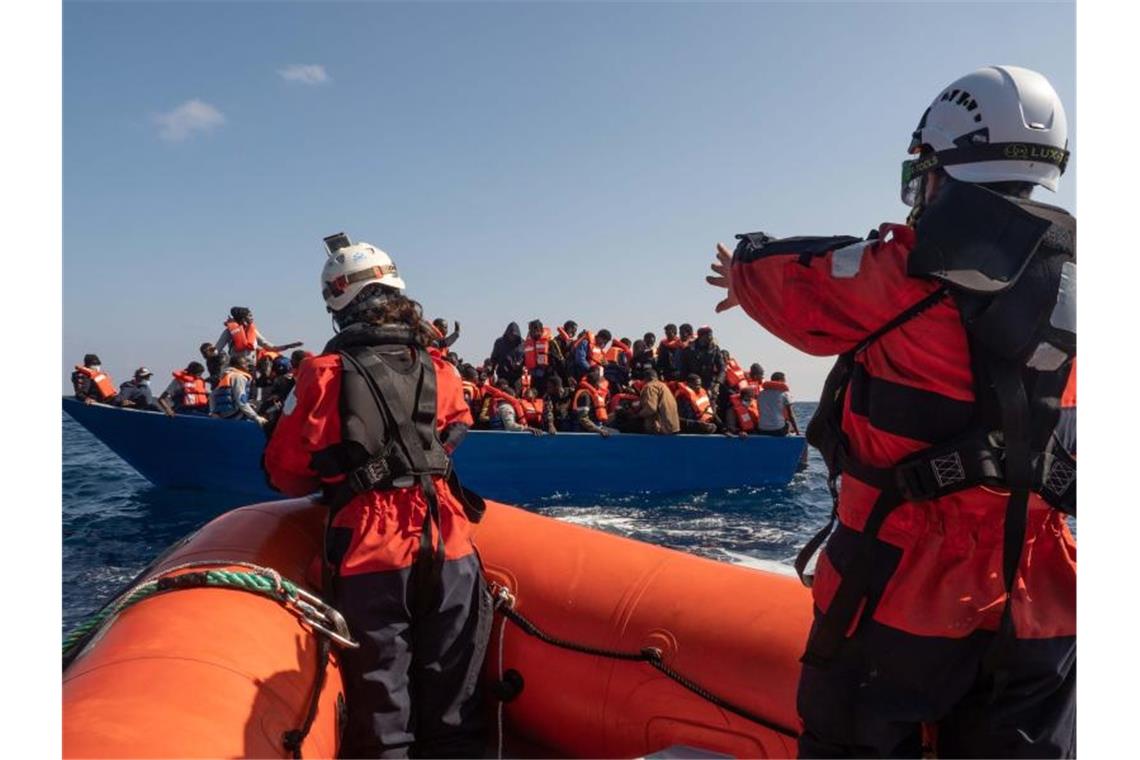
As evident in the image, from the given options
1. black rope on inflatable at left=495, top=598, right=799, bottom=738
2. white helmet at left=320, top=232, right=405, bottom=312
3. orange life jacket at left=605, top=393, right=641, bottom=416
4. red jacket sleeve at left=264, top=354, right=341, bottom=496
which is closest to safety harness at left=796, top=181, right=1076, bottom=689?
black rope on inflatable at left=495, top=598, right=799, bottom=738

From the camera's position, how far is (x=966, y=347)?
1396mm

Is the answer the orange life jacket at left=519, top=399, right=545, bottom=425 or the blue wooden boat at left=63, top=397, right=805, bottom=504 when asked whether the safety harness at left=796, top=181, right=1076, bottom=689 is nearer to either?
the blue wooden boat at left=63, top=397, right=805, bottom=504

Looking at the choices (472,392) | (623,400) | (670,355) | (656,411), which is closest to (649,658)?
(472,392)

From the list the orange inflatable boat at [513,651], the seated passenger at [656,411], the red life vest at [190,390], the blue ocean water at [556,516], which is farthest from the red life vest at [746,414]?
the orange inflatable boat at [513,651]

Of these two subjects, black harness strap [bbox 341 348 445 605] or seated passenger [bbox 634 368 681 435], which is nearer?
Answer: black harness strap [bbox 341 348 445 605]

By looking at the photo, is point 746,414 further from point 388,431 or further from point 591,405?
point 388,431

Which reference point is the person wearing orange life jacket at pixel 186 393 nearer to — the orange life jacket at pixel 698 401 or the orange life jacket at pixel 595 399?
the orange life jacket at pixel 595 399

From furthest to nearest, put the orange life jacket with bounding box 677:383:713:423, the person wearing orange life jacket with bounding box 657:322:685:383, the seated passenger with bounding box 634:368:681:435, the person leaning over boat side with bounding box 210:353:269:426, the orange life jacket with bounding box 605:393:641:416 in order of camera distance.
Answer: the person wearing orange life jacket with bounding box 657:322:685:383 → the orange life jacket with bounding box 677:383:713:423 → the orange life jacket with bounding box 605:393:641:416 → the seated passenger with bounding box 634:368:681:435 → the person leaning over boat side with bounding box 210:353:269:426

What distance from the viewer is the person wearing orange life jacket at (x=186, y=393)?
12.0 meters

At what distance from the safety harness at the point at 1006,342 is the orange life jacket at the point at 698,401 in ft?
36.5

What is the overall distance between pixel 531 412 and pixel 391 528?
30.4 feet

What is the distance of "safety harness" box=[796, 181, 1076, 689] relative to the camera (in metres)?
1.34

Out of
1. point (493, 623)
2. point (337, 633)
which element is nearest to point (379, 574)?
point (337, 633)

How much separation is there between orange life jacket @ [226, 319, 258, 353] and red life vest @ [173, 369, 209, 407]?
33.5 inches
